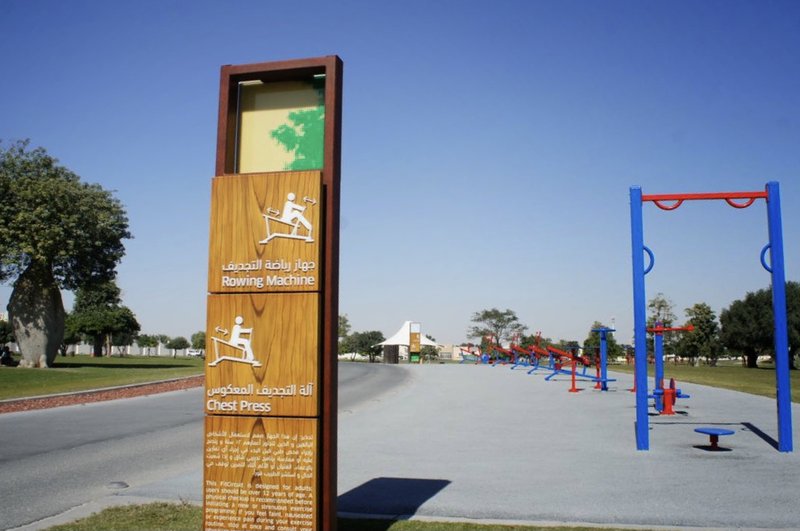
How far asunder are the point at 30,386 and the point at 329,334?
23516mm

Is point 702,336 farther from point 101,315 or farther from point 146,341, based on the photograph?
point 146,341

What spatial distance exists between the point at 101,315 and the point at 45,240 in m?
59.4

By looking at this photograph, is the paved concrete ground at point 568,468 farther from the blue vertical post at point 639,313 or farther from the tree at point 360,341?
the tree at point 360,341

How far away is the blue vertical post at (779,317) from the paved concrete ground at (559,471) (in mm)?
457

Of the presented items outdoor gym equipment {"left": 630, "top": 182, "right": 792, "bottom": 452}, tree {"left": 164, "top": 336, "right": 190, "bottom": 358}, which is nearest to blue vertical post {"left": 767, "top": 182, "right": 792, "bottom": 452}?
outdoor gym equipment {"left": 630, "top": 182, "right": 792, "bottom": 452}

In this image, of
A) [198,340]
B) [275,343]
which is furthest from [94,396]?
[198,340]

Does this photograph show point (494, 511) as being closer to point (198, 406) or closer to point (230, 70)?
point (230, 70)

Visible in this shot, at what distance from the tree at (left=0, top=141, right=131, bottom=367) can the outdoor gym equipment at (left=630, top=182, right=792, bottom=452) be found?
33.5 m

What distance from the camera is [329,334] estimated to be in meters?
5.51

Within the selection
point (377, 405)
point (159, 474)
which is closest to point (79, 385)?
point (377, 405)

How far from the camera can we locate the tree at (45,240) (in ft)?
121

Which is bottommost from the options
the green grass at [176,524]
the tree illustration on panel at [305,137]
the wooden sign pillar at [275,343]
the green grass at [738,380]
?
the green grass at [738,380]

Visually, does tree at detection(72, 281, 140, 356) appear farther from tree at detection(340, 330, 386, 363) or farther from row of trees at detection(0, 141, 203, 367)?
row of trees at detection(0, 141, 203, 367)

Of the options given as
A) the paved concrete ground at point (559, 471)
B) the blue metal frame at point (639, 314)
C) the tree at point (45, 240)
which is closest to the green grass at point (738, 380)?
the paved concrete ground at point (559, 471)
